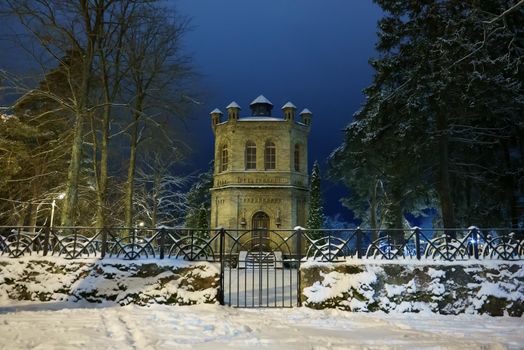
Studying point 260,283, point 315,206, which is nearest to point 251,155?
point 315,206

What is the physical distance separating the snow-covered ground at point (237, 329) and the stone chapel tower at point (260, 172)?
1918cm

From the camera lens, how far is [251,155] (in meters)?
29.0

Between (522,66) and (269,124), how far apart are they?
16.5 metres

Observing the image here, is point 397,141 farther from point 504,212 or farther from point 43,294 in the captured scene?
point 43,294

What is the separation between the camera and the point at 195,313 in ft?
25.7

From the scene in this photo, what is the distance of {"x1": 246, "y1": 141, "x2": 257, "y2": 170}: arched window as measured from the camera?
1136 inches

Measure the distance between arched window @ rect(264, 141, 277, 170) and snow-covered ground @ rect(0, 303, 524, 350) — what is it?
2054 cm

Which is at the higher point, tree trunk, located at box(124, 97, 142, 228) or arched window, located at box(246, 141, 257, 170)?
arched window, located at box(246, 141, 257, 170)

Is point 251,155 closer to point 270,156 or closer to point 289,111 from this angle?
point 270,156

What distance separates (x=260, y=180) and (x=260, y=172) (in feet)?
1.84

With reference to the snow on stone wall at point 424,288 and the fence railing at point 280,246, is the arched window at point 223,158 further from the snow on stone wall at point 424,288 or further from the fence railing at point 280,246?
the snow on stone wall at point 424,288

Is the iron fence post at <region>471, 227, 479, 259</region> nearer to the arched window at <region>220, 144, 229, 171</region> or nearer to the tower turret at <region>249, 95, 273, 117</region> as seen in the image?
the arched window at <region>220, 144, 229, 171</region>

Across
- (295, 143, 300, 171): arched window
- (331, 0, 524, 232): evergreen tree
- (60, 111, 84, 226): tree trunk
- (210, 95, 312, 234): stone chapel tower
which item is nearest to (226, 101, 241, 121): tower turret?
(210, 95, 312, 234): stone chapel tower

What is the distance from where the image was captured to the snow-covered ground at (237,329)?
218 inches
